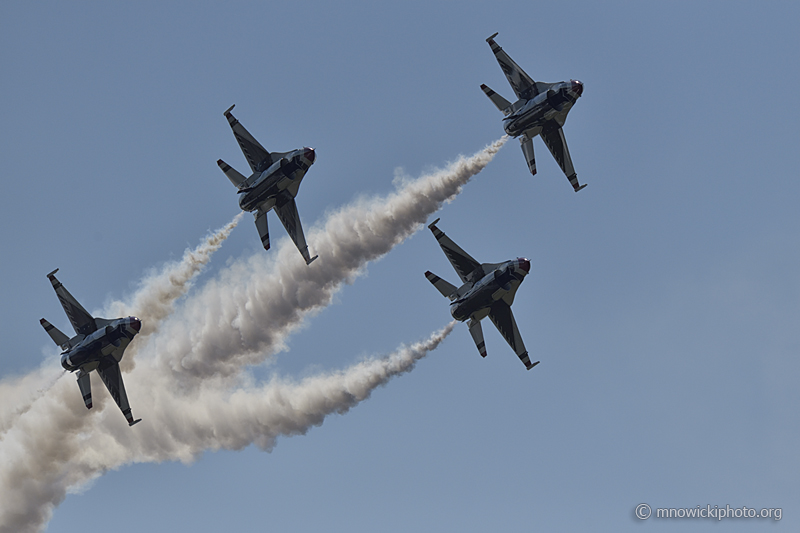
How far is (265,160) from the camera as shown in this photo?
102500 mm

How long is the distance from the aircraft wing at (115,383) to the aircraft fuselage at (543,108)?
37.7 meters

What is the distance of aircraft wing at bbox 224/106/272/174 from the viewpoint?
103 metres

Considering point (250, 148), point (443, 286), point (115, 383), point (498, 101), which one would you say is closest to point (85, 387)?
point (115, 383)

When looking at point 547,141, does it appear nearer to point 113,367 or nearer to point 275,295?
point 275,295

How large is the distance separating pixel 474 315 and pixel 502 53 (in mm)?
22757

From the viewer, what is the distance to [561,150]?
108 m

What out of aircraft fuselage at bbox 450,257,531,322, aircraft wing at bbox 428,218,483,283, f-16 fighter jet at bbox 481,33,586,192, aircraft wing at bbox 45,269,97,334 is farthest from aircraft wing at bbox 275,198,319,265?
f-16 fighter jet at bbox 481,33,586,192

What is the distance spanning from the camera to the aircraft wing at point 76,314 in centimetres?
9975

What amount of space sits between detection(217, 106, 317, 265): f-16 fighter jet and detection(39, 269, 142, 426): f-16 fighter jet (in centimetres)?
1347

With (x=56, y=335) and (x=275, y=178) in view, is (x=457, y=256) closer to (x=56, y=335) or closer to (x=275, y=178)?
(x=275, y=178)

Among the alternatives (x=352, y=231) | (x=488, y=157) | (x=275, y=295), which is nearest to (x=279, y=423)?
(x=275, y=295)

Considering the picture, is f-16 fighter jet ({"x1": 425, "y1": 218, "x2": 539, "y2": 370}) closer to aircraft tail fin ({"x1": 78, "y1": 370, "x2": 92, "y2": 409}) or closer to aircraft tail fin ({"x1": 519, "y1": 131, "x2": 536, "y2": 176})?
aircraft tail fin ({"x1": 519, "y1": 131, "x2": 536, "y2": 176})

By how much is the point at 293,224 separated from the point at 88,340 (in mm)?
19601

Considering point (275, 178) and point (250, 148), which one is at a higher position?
point (250, 148)
